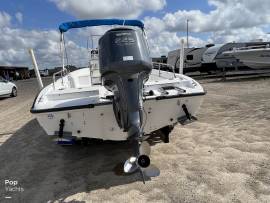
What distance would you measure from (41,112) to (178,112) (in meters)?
1.98

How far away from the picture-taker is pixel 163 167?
464 centimetres

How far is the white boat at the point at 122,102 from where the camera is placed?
367 centimetres

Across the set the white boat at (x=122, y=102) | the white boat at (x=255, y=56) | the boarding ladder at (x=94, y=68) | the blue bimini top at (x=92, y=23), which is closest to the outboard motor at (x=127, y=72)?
the white boat at (x=122, y=102)

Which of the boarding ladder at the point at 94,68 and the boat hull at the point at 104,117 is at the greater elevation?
the boarding ladder at the point at 94,68

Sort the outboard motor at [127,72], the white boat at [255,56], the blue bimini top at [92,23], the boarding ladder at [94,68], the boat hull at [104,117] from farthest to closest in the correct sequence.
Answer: the white boat at [255,56]
the blue bimini top at [92,23]
the boarding ladder at [94,68]
the boat hull at [104,117]
the outboard motor at [127,72]

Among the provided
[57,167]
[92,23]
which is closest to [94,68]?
[92,23]

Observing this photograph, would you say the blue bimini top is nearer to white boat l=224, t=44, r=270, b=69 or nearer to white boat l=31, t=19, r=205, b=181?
white boat l=31, t=19, r=205, b=181

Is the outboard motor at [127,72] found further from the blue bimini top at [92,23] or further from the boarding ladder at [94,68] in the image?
the blue bimini top at [92,23]

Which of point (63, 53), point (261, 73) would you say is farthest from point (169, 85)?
point (261, 73)

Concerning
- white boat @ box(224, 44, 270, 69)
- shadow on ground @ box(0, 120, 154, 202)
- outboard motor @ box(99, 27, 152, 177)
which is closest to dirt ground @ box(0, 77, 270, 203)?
shadow on ground @ box(0, 120, 154, 202)

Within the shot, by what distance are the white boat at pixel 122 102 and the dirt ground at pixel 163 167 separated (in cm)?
61

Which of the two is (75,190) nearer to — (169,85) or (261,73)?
(169,85)

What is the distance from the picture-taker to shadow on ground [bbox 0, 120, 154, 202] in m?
4.22

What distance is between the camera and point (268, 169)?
4297 mm
